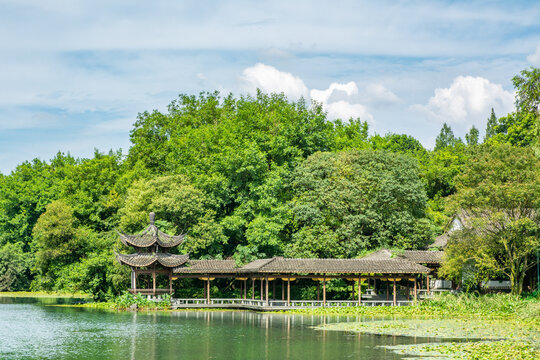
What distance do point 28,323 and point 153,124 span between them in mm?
36181

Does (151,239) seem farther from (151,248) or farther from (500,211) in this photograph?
(500,211)

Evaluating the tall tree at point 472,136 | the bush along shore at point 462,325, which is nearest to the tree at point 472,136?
the tall tree at point 472,136

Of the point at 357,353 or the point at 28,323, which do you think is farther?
the point at 28,323

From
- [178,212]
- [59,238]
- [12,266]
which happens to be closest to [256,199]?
[178,212]

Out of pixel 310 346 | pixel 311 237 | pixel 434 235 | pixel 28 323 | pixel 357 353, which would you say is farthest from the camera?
pixel 434 235

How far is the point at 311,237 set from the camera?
157ft

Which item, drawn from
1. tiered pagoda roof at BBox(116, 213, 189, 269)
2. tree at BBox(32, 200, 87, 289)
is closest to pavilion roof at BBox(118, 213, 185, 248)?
tiered pagoda roof at BBox(116, 213, 189, 269)

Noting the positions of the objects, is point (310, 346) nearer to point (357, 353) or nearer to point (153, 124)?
point (357, 353)

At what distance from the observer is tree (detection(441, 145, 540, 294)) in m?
37.6

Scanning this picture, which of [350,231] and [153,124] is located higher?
[153,124]

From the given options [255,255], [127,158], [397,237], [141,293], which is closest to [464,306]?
[397,237]

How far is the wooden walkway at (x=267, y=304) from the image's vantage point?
43.2 metres

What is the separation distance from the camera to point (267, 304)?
4316 cm

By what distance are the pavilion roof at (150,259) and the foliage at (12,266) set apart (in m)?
35.8
